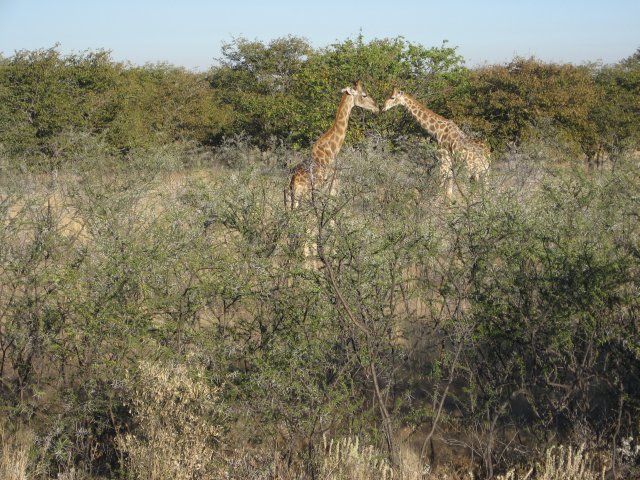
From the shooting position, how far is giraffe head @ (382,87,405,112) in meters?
13.6

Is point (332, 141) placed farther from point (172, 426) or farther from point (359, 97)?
point (172, 426)

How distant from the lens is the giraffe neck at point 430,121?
45.1 feet

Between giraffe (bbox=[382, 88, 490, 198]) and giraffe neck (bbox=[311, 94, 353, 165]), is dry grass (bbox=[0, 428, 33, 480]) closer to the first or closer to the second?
giraffe neck (bbox=[311, 94, 353, 165])

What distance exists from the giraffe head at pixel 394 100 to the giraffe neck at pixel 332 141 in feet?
4.67

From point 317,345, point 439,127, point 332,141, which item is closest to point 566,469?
point 317,345

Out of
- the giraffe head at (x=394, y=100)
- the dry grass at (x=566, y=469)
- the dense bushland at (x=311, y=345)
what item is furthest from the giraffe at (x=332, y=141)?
the dry grass at (x=566, y=469)

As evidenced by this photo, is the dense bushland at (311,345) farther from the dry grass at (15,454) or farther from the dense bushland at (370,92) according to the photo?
the dense bushland at (370,92)

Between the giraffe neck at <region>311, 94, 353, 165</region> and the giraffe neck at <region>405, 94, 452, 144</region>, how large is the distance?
1958mm

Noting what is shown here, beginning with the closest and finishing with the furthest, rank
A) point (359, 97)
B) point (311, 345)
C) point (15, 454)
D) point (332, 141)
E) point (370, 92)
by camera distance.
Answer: point (15, 454), point (311, 345), point (332, 141), point (359, 97), point (370, 92)

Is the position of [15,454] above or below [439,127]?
below

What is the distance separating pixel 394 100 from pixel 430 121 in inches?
25.9

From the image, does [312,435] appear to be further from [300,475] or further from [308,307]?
[308,307]

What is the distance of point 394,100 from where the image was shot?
13.7 m

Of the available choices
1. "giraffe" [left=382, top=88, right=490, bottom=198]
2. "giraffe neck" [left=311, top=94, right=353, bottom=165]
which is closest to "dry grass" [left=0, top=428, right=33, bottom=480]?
"giraffe neck" [left=311, top=94, right=353, bottom=165]
